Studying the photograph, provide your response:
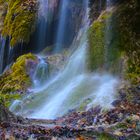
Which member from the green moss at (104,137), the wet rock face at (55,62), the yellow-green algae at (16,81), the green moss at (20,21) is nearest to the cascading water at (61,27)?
the wet rock face at (55,62)

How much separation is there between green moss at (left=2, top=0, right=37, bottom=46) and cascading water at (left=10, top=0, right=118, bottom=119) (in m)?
3.64

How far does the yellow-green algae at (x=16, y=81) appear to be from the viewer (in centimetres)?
1355

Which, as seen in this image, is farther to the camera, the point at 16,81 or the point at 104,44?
the point at 16,81

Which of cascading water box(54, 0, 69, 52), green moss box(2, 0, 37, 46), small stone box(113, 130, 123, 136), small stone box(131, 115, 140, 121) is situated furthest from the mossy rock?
small stone box(113, 130, 123, 136)

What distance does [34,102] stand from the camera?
1189 centimetres

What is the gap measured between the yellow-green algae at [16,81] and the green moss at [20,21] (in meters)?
2.06

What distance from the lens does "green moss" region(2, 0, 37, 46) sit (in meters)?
16.8

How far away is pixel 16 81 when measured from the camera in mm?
14297

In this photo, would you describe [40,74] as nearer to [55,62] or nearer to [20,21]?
[55,62]

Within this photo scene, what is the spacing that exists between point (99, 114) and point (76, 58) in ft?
14.0

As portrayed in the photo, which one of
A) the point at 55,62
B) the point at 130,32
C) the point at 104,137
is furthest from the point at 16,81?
the point at 104,137

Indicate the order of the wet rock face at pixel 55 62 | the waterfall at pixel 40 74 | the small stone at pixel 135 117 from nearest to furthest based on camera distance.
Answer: the small stone at pixel 135 117
the waterfall at pixel 40 74
the wet rock face at pixel 55 62

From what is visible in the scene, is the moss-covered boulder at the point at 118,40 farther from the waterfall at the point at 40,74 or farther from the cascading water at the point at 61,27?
the cascading water at the point at 61,27

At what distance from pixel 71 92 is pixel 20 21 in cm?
671
